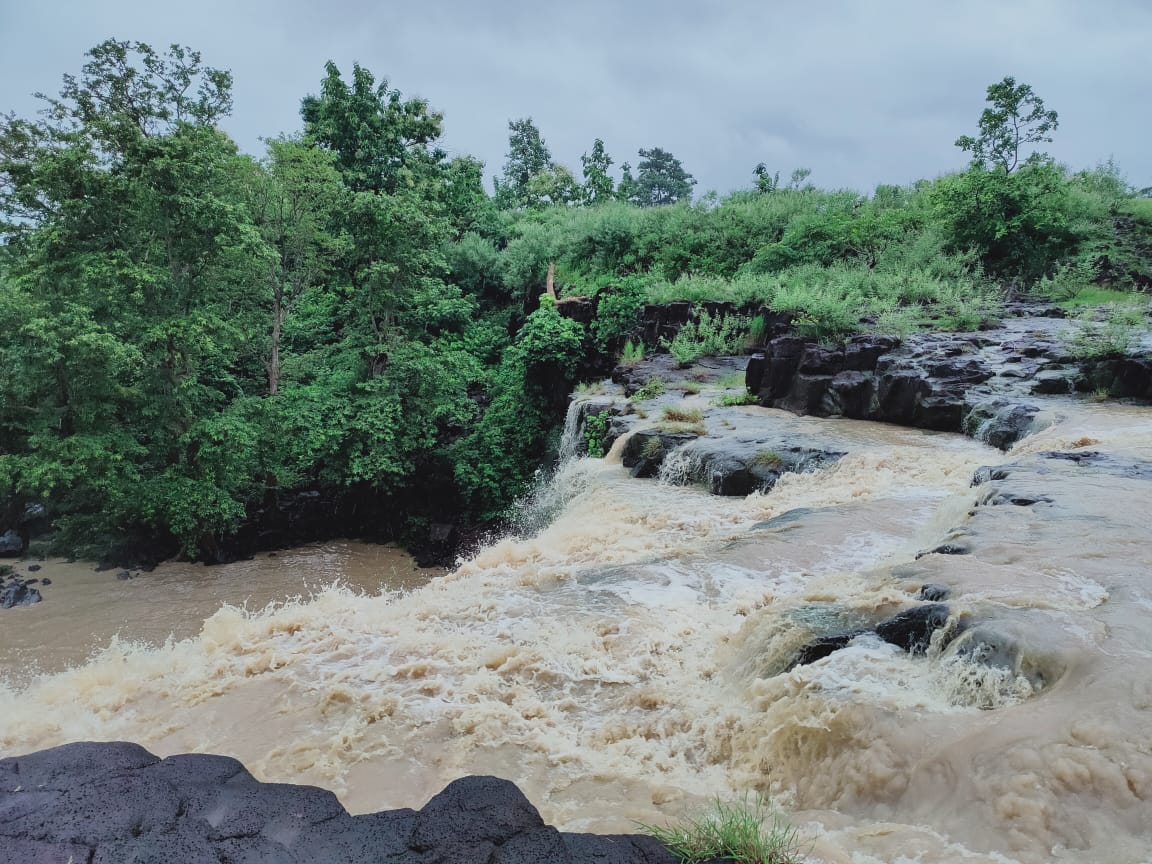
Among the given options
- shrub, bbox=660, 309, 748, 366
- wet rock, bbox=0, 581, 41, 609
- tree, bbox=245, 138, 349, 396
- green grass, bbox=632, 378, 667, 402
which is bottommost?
wet rock, bbox=0, 581, 41, 609

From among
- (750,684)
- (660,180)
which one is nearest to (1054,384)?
(750,684)

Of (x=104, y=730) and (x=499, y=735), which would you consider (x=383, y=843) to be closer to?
(x=499, y=735)

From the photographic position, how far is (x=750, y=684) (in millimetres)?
3803

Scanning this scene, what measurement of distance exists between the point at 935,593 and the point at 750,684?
1230 millimetres

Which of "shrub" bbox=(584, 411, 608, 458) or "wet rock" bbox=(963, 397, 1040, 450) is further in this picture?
"shrub" bbox=(584, 411, 608, 458)

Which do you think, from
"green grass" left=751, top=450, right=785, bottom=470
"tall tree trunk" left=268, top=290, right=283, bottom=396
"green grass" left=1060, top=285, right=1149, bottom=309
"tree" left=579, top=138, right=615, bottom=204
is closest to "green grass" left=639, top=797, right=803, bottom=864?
"green grass" left=751, top=450, right=785, bottom=470

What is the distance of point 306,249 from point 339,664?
1272cm

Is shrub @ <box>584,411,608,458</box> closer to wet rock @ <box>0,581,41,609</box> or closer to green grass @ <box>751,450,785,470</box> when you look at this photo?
green grass @ <box>751,450,785,470</box>

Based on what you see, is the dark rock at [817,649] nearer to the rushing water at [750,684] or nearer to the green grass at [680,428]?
the rushing water at [750,684]

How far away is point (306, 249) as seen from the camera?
14.9 metres

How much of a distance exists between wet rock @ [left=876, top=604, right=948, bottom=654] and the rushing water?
11 centimetres

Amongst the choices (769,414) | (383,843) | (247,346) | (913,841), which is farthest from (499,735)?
(247,346)

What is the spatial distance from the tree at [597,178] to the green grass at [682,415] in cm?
2102

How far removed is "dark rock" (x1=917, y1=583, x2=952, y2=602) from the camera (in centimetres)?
384
